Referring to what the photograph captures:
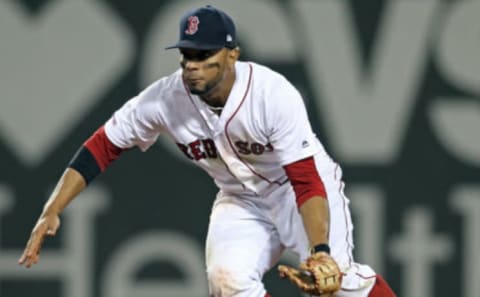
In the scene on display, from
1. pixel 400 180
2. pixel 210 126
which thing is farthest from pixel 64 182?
pixel 400 180

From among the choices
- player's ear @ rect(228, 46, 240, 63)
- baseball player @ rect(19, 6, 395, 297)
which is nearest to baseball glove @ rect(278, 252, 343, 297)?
baseball player @ rect(19, 6, 395, 297)

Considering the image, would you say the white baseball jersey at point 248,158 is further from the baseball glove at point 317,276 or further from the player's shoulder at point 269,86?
the baseball glove at point 317,276

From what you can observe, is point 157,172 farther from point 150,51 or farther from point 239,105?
point 239,105

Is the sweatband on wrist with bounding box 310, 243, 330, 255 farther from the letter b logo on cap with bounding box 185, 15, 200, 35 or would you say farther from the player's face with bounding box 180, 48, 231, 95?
the letter b logo on cap with bounding box 185, 15, 200, 35

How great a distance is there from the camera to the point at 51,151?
23.9ft

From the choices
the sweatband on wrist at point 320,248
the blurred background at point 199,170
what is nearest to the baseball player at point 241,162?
the sweatband on wrist at point 320,248

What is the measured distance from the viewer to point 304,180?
203 inches

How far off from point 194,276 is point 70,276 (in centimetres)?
60

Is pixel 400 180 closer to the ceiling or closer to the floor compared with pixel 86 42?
closer to the floor

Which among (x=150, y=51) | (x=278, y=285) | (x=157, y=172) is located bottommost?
(x=278, y=285)

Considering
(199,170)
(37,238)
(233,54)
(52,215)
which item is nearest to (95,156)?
(52,215)

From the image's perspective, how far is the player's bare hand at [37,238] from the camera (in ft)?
16.8

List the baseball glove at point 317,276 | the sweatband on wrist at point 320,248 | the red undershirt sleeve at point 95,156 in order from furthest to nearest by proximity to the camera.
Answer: the red undershirt sleeve at point 95,156, the sweatband on wrist at point 320,248, the baseball glove at point 317,276

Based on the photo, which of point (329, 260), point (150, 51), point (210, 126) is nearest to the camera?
point (329, 260)
